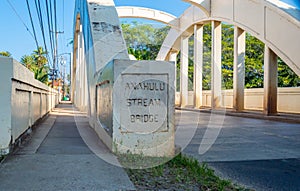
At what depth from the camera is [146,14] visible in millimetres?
19156

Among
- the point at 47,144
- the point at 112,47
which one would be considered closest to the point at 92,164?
the point at 47,144

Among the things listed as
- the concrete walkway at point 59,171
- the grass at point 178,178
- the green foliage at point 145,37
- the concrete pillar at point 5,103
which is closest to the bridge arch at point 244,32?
the grass at point 178,178

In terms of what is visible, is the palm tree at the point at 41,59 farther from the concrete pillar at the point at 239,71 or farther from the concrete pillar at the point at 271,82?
the concrete pillar at the point at 271,82

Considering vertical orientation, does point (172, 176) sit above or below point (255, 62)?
below

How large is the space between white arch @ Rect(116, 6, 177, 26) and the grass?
16021 millimetres

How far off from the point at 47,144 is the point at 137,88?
1.90 m

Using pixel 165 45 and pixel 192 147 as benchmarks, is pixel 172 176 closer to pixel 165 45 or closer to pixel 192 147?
pixel 192 147

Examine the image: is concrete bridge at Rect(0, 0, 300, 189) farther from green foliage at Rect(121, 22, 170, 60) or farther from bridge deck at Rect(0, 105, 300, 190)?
green foliage at Rect(121, 22, 170, 60)

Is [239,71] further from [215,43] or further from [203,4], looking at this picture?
[203,4]

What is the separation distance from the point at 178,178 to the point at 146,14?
1703 centimetres

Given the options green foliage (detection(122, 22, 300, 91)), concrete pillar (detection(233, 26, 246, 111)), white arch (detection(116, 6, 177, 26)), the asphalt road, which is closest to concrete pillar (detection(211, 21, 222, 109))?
concrete pillar (detection(233, 26, 246, 111))

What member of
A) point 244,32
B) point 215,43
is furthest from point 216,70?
point 244,32

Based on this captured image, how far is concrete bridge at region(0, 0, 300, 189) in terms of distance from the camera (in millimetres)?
4219

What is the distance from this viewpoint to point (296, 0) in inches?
431
